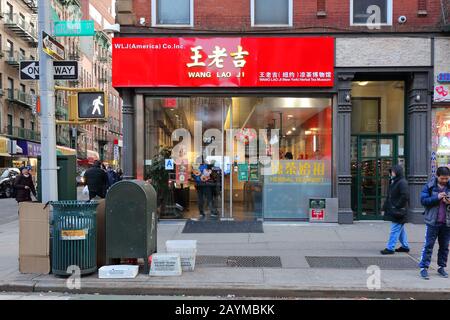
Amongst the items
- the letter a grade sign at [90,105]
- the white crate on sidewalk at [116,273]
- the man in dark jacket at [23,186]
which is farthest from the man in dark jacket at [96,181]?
the white crate on sidewalk at [116,273]

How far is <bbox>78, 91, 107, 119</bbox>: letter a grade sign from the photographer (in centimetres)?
760

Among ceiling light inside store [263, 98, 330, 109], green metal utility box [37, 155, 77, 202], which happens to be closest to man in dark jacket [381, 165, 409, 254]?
ceiling light inside store [263, 98, 330, 109]

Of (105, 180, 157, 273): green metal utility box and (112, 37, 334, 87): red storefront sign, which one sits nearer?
(105, 180, 157, 273): green metal utility box

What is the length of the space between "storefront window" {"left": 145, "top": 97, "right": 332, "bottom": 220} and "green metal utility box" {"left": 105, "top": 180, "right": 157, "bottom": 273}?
546 centimetres

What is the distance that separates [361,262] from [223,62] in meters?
6.35

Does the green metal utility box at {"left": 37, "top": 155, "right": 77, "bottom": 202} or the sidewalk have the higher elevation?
the green metal utility box at {"left": 37, "top": 155, "right": 77, "bottom": 202}

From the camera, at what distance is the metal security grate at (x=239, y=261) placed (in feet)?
24.8

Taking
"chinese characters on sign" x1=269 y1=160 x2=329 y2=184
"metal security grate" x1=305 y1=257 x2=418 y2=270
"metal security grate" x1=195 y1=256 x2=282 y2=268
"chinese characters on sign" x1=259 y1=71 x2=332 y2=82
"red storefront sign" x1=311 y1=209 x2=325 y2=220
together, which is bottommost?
"metal security grate" x1=305 y1=257 x2=418 y2=270

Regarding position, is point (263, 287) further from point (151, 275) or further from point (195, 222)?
point (195, 222)

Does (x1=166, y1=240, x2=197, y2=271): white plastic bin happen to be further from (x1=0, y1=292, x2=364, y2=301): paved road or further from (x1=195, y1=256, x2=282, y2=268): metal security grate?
(x1=0, y1=292, x2=364, y2=301): paved road

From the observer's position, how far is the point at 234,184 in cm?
1229

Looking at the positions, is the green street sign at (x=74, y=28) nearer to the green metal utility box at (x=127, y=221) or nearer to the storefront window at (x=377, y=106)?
the green metal utility box at (x=127, y=221)

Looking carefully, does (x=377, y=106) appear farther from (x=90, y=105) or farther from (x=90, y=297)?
(x=90, y=297)

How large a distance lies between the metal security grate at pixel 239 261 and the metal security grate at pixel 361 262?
0.66 metres
